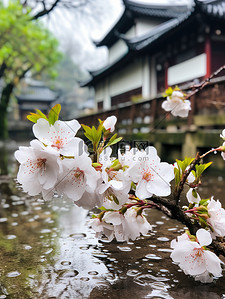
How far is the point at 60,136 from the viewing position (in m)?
1.00

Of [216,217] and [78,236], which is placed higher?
[216,217]

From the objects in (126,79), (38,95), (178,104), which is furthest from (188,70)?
(38,95)

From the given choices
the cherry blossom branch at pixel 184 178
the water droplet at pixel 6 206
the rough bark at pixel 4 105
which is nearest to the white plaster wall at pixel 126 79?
the rough bark at pixel 4 105

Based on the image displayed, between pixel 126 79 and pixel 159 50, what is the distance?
3.54m

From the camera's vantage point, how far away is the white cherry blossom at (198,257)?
1127mm

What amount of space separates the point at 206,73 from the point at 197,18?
1.72m

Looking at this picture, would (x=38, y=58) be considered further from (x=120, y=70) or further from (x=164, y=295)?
(x=164, y=295)

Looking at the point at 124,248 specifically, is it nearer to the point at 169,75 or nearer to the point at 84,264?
the point at 84,264

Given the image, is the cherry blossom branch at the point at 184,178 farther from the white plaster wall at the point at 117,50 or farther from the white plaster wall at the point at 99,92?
the white plaster wall at the point at 99,92

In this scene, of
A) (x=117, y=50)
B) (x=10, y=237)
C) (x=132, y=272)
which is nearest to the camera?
(x=132, y=272)

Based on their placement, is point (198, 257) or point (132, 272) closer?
point (198, 257)

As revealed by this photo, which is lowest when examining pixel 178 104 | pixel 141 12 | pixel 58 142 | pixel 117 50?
pixel 58 142

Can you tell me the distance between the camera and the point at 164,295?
1.17 metres

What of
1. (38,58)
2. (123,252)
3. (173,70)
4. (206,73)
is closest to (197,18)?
(206,73)
